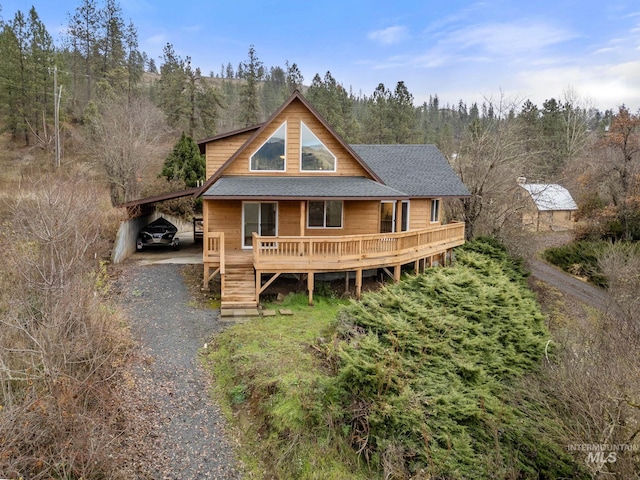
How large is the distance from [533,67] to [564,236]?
14.5m

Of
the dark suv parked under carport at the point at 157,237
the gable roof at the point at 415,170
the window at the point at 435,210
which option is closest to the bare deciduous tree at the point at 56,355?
the dark suv parked under carport at the point at 157,237

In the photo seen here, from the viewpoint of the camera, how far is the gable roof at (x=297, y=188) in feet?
44.5

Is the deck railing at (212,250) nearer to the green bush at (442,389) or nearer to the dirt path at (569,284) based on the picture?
the green bush at (442,389)

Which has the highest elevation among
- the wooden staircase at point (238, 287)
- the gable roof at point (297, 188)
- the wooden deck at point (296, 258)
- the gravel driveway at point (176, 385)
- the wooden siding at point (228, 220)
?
the gable roof at point (297, 188)

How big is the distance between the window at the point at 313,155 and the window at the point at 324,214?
1.44 metres

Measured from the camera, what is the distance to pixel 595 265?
23891 mm

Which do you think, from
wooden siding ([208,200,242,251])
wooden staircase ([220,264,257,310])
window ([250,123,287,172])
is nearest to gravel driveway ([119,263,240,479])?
wooden staircase ([220,264,257,310])

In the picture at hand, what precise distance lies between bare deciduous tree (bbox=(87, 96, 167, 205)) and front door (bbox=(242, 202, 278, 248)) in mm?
12455

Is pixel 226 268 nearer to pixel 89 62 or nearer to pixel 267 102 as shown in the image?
pixel 89 62

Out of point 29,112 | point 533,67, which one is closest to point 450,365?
point 533,67

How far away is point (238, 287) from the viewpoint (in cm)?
1291

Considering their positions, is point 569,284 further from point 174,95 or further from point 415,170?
point 174,95

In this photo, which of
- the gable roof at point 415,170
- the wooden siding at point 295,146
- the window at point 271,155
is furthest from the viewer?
the gable roof at point 415,170

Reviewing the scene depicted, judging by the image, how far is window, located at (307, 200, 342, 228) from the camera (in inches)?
647
